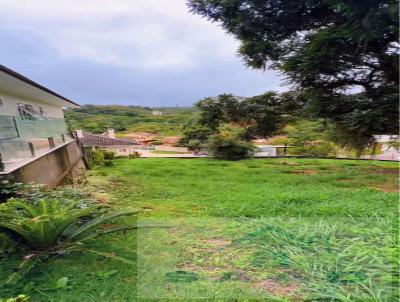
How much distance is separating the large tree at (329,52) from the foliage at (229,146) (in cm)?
670

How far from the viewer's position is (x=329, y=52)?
6.75m

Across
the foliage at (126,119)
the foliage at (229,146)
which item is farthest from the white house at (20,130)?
the foliage at (126,119)

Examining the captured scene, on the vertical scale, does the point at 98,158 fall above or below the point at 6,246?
below

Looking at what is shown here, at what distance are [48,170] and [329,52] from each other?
7.03m

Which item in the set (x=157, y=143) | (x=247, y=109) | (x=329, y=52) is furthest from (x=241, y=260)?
(x=157, y=143)

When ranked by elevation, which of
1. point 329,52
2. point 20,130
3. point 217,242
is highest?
point 329,52

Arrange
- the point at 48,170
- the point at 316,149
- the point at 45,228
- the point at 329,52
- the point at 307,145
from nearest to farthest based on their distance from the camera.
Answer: the point at 45,228 < the point at 329,52 < the point at 48,170 < the point at 316,149 < the point at 307,145

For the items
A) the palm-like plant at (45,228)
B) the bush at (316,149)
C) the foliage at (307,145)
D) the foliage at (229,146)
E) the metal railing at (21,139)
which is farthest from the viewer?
the bush at (316,149)

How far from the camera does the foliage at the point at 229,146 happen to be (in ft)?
50.8

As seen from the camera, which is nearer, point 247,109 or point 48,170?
point 48,170

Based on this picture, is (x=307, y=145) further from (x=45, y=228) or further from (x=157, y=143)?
(x=45, y=228)

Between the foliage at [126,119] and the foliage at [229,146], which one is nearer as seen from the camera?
the foliage at [229,146]

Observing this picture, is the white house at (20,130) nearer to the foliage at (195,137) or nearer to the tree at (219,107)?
the tree at (219,107)

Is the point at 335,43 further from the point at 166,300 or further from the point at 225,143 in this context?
the point at 225,143
